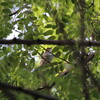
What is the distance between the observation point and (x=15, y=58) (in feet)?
10.7

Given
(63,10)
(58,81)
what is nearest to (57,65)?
(63,10)

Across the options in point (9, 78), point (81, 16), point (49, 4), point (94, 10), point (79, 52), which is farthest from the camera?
point (9, 78)

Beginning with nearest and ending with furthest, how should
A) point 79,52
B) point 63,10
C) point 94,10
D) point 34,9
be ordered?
point 79,52 < point 63,10 < point 94,10 < point 34,9

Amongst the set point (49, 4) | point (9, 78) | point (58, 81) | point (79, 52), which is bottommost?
point (9, 78)

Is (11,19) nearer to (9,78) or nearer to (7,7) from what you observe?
(7,7)

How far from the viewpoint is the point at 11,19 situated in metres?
3.26

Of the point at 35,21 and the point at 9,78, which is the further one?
the point at 9,78

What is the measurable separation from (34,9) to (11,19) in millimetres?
357

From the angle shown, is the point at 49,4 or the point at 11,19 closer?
the point at 49,4

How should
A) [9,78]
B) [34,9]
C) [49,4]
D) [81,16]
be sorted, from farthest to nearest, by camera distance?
1. [9,78]
2. [34,9]
3. [49,4]
4. [81,16]

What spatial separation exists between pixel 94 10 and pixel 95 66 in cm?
70

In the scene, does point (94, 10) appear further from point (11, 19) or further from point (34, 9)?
point (11, 19)

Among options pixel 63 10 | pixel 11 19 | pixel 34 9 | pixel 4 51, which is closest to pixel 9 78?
pixel 4 51

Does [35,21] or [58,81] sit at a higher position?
[35,21]
